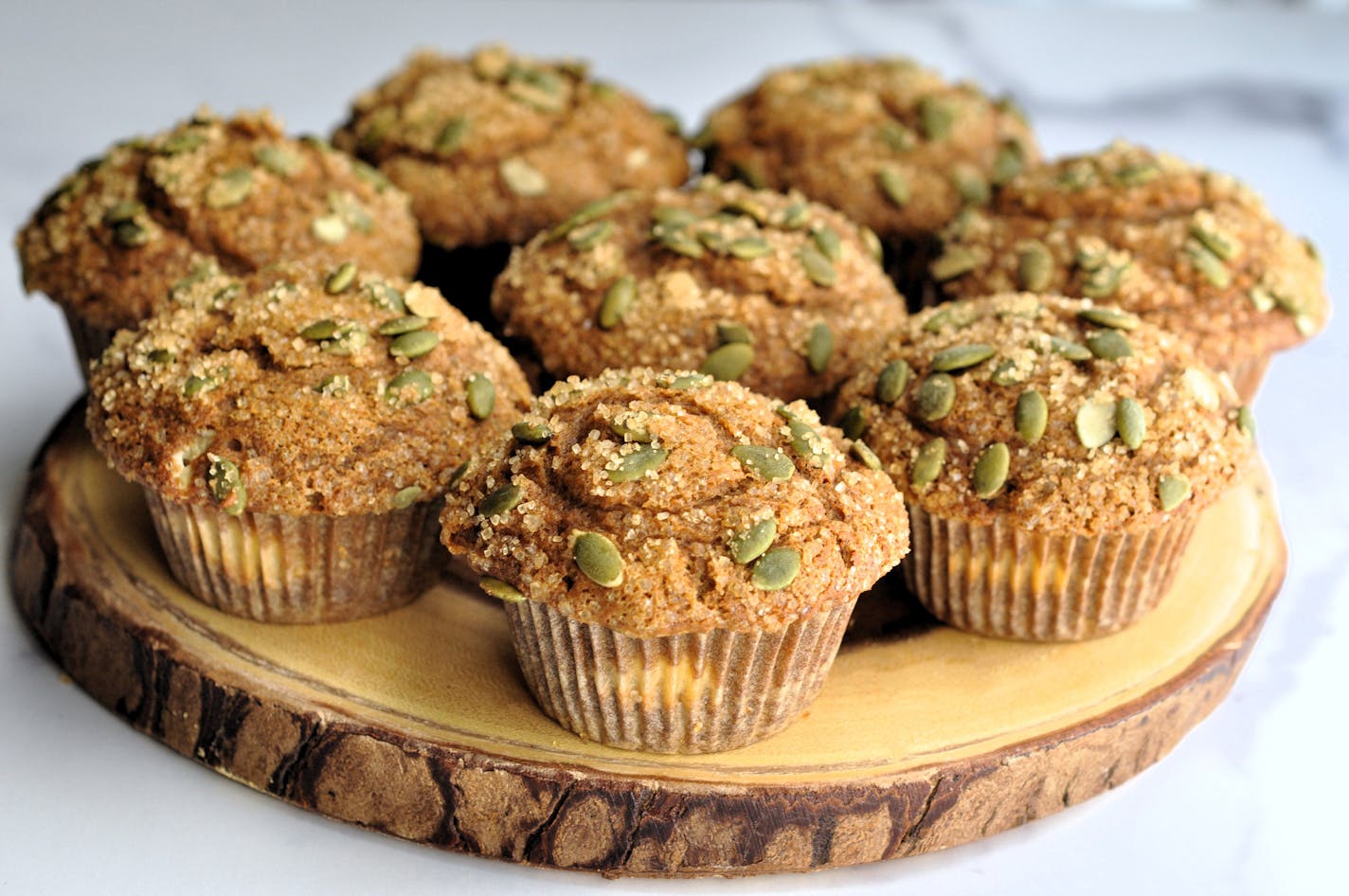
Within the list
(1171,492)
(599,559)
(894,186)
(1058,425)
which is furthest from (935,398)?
(894,186)

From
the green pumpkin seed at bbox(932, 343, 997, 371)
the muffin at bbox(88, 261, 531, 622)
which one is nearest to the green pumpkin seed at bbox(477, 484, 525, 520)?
the muffin at bbox(88, 261, 531, 622)

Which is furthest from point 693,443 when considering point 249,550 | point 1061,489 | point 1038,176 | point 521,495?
point 1038,176

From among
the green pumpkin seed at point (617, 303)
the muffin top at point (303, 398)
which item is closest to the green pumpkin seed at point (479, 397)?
the muffin top at point (303, 398)

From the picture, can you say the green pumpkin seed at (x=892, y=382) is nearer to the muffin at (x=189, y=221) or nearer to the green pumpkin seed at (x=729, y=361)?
the green pumpkin seed at (x=729, y=361)

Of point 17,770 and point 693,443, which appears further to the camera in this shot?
point 17,770

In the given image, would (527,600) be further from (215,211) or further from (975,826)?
(215,211)

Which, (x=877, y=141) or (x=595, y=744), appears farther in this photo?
(x=877, y=141)

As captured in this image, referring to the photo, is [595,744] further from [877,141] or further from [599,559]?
[877,141]

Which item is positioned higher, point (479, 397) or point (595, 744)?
point (479, 397)
